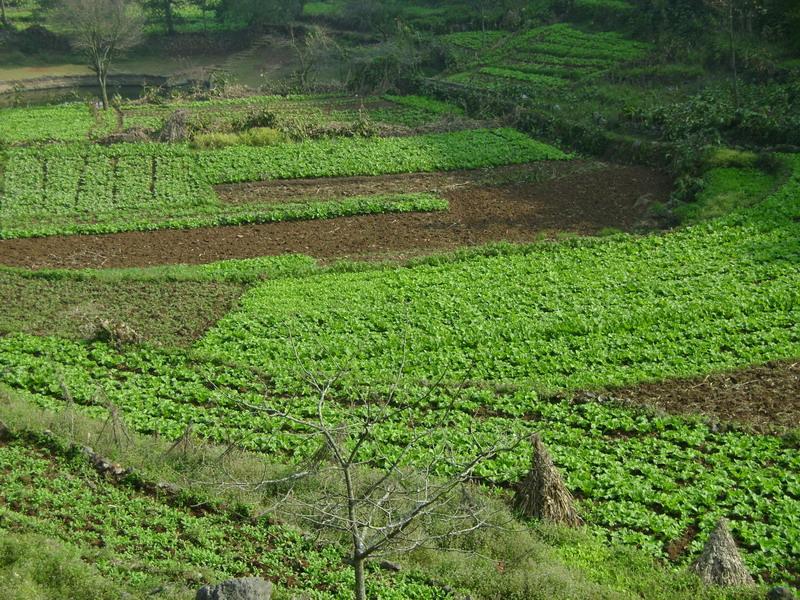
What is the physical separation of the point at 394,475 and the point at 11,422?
23.7 ft

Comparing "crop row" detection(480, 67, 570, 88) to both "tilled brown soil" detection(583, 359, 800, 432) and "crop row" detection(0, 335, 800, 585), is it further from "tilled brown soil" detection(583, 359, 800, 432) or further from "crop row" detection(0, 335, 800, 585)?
"crop row" detection(0, 335, 800, 585)

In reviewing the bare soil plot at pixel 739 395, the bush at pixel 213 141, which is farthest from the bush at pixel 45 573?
the bush at pixel 213 141

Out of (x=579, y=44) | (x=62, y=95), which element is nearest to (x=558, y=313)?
(x=579, y=44)

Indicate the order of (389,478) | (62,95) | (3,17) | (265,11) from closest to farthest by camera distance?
(389,478), (62,95), (265,11), (3,17)

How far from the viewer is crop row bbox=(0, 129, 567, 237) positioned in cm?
3050

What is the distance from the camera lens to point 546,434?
16.9m

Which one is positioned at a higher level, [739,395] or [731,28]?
[731,28]

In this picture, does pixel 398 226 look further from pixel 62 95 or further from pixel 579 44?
pixel 62 95

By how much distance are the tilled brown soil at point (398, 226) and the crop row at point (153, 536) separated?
13.1 meters

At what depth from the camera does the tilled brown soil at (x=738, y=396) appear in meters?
17.6

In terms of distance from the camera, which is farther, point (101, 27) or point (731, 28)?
point (101, 27)

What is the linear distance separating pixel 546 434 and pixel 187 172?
75.2 feet

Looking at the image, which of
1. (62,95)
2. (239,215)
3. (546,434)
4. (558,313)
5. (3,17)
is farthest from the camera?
(3,17)

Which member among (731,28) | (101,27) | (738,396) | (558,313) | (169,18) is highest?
(731,28)
